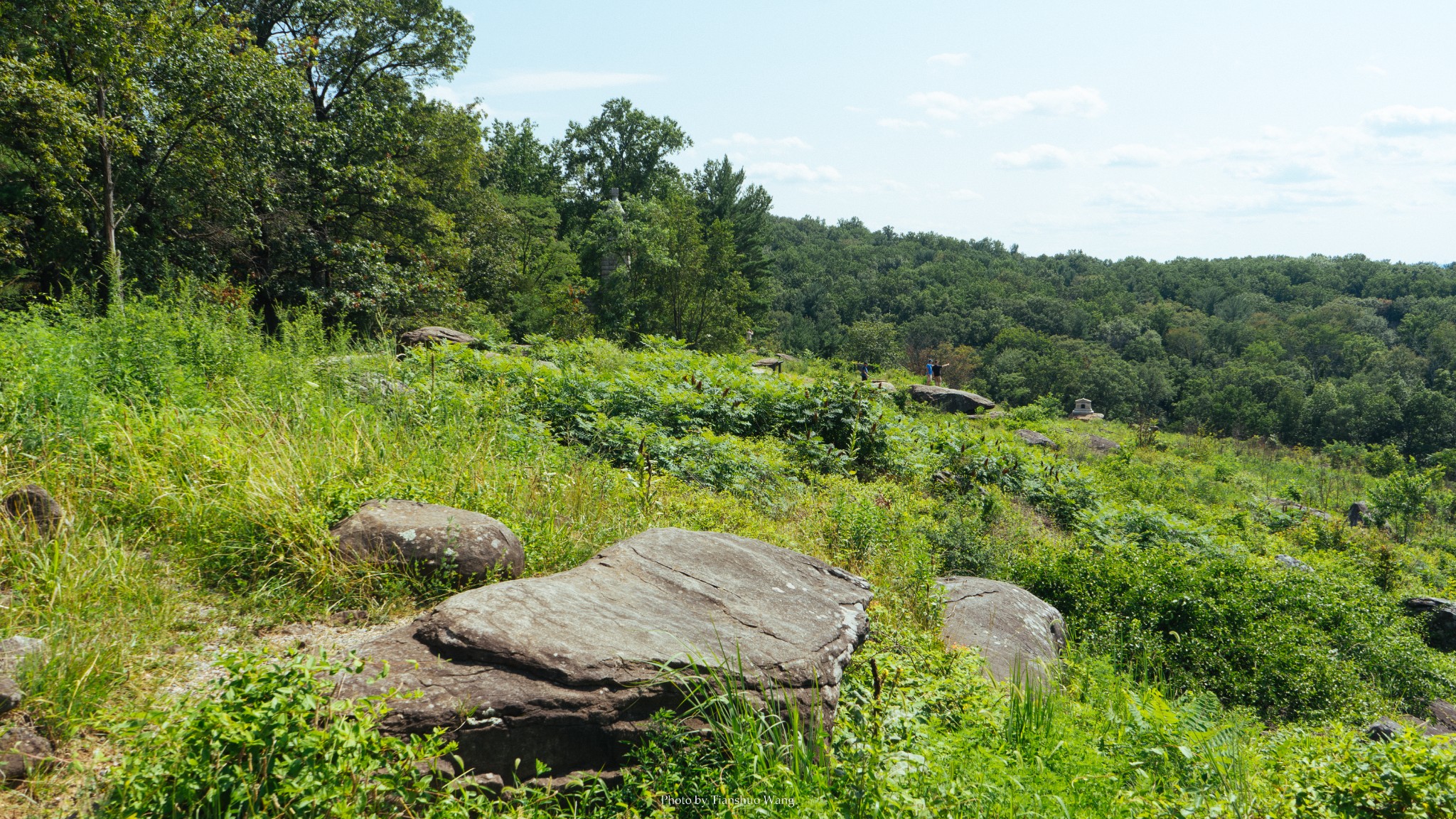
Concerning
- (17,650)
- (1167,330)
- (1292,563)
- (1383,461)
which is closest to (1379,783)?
(17,650)

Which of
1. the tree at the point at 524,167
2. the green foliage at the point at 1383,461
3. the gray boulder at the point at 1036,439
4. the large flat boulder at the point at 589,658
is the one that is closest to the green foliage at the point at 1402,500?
the gray boulder at the point at 1036,439

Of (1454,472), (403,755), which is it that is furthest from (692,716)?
(1454,472)

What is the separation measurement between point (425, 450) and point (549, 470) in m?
0.88

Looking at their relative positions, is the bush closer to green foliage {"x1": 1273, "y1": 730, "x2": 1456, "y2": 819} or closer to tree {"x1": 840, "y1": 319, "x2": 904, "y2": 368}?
green foliage {"x1": 1273, "y1": 730, "x2": 1456, "y2": 819}

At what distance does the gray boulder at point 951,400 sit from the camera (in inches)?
902

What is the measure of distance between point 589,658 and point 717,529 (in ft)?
9.17

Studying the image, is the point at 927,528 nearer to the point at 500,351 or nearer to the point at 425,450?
the point at 425,450

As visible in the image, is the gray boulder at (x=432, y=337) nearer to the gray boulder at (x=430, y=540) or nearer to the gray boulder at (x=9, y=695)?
the gray boulder at (x=430, y=540)

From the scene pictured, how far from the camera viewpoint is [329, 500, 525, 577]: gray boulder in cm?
380

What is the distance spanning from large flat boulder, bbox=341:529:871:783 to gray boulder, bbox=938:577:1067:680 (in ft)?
4.48

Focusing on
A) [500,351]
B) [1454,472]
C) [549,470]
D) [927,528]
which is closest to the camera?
[549,470]

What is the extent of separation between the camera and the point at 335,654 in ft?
8.91

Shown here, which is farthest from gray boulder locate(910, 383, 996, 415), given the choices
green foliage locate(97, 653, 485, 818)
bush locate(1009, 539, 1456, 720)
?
green foliage locate(97, 653, 485, 818)

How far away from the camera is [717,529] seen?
5.56 meters
